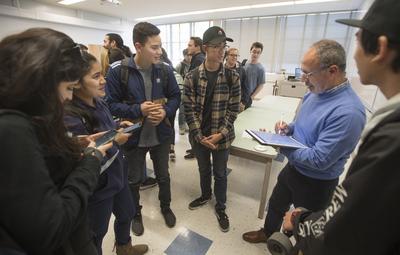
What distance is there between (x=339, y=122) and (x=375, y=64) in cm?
53

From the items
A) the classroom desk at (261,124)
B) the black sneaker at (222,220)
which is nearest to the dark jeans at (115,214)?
the black sneaker at (222,220)

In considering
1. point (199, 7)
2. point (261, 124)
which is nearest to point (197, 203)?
point (261, 124)

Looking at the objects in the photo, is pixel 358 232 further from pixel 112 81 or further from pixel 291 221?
pixel 112 81

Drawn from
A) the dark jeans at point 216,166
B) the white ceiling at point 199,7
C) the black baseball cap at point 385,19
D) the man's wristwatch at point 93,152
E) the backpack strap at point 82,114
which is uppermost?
the white ceiling at point 199,7

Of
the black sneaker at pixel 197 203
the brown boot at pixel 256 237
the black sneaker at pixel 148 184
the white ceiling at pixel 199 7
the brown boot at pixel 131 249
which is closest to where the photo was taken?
the brown boot at pixel 131 249

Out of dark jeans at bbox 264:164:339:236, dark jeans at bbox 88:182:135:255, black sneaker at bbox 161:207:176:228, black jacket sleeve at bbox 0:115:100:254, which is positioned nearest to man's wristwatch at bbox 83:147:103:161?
black jacket sleeve at bbox 0:115:100:254

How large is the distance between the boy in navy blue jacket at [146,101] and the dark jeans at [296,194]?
0.86 meters

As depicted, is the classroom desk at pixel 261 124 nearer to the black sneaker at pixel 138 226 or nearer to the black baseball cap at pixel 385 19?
the black sneaker at pixel 138 226

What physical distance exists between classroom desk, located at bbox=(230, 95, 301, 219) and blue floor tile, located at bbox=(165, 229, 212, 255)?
0.59 m

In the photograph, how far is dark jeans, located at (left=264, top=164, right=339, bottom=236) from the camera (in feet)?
4.13

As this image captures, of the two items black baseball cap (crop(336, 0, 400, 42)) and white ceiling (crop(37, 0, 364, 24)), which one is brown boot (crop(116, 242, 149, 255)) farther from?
white ceiling (crop(37, 0, 364, 24))

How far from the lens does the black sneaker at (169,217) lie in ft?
6.00

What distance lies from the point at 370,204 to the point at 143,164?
5.00ft

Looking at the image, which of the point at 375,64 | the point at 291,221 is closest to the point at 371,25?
the point at 375,64
